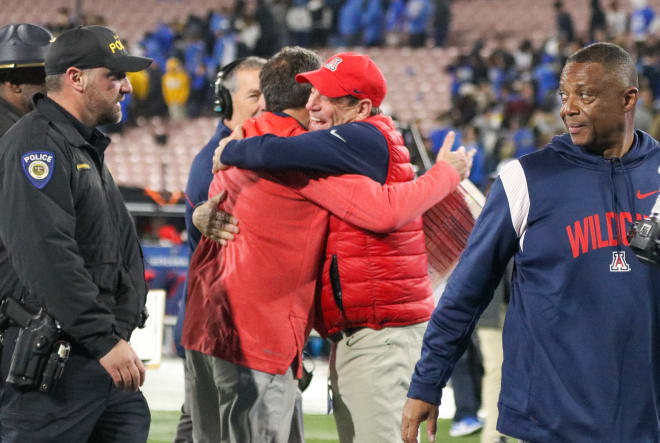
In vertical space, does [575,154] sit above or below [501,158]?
above

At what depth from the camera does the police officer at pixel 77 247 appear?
2.97 meters

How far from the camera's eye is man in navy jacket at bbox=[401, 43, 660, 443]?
2.49 m

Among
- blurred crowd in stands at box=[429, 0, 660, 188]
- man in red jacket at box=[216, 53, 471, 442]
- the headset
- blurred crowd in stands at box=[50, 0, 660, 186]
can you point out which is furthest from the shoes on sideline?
blurred crowd in stands at box=[50, 0, 660, 186]

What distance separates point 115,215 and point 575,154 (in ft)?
5.06

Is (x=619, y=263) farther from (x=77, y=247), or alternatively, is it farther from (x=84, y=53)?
(x=84, y=53)

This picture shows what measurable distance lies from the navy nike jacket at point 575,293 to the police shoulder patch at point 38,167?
4.33ft

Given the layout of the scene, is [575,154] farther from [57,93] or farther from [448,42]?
[448,42]

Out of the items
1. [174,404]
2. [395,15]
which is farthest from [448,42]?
[174,404]

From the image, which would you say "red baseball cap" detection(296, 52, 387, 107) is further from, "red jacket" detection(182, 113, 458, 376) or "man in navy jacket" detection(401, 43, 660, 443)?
"man in navy jacket" detection(401, 43, 660, 443)

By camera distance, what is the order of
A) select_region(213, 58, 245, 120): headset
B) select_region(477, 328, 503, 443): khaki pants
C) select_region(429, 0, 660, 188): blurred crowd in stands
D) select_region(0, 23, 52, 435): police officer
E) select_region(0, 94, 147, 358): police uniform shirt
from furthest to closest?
1. select_region(429, 0, 660, 188): blurred crowd in stands
2. select_region(477, 328, 503, 443): khaki pants
3. select_region(213, 58, 245, 120): headset
4. select_region(0, 23, 52, 435): police officer
5. select_region(0, 94, 147, 358): police uniform shirt

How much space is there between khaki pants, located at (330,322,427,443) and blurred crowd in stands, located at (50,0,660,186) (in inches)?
413

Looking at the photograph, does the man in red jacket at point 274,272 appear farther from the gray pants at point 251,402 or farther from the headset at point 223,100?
the headset at point 223,100

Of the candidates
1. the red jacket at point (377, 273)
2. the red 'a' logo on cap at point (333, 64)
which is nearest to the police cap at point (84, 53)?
the red 'a' logo on cap at point (333, 64)

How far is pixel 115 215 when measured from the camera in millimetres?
3287
